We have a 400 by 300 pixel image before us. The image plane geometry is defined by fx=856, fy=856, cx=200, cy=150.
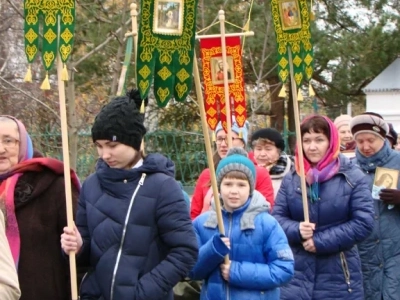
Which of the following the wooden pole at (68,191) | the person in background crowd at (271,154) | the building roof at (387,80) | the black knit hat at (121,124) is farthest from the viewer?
the building roof at (387,80)

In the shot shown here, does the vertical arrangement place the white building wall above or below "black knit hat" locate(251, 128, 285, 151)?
above

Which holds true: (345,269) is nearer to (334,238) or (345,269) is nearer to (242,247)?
(334,238)

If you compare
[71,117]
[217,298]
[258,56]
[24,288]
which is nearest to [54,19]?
[24,288]

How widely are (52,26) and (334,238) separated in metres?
2.06

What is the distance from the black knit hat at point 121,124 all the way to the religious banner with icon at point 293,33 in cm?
122

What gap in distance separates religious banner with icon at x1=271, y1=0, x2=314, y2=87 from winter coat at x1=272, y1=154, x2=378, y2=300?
662mm

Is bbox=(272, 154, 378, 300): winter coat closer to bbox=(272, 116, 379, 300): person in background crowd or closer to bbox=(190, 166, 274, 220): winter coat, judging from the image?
bbox=(272, 116, 379, 300): person in background crowd

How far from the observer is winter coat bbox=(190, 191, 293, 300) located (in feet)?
14.3

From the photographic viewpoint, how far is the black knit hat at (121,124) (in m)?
3.91

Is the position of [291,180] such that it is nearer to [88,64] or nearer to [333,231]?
[333,231]

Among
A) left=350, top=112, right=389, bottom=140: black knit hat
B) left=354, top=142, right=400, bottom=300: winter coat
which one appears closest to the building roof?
left=350, top=112, right=389, bottom=140: black knit hat

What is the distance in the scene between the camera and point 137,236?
12.5 ft

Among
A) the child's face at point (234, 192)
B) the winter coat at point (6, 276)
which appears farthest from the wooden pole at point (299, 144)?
the winter coat at point (6, 276)

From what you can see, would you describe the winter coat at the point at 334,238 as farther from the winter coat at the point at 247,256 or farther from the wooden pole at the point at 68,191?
the wooden pole at the point at 68,191
